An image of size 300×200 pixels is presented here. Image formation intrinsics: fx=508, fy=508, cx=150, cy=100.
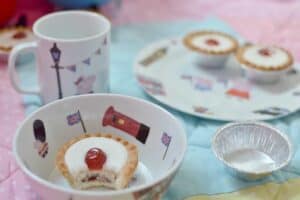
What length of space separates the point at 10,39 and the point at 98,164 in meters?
0.30

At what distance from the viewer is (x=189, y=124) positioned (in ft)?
1.66

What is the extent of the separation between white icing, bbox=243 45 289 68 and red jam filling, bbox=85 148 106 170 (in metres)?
0.24

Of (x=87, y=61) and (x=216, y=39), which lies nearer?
(x=87, y=61)

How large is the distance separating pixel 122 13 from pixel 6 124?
1.02ft

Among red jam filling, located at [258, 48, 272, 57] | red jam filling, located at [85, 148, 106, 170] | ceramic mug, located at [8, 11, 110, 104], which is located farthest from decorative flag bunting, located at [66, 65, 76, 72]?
red jam filling, located at [258, 48, 272, 57]

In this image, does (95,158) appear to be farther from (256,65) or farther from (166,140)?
(256,65)

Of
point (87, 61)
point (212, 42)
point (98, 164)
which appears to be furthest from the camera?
point (212, 42)

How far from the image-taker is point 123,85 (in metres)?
0.57

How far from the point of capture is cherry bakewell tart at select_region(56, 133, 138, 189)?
0.38 metres

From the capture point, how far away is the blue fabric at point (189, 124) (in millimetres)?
425

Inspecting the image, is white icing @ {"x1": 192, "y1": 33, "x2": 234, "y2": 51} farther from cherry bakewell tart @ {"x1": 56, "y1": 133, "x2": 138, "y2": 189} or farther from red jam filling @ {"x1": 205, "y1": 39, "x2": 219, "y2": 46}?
cherry bakewell tart @ {"x1": 56, "y1": 133, "x2": 138, "y2": 189}

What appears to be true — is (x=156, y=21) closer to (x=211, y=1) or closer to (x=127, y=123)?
(x=211, y=1)

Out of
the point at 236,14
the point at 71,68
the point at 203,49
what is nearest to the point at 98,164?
Result: the point at 71,68

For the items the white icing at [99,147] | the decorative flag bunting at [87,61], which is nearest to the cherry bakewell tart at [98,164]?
the white icing at [99,147]
